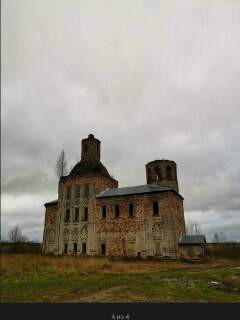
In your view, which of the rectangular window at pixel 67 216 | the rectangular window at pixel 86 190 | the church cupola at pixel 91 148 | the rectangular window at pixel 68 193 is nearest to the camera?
the rectangular window at pixel 86 190

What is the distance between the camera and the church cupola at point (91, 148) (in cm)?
3997

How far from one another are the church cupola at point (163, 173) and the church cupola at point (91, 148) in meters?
8.45

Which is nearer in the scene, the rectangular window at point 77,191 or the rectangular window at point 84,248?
the rectangular window at point 84,248

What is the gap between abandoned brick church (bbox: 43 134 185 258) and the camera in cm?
3005

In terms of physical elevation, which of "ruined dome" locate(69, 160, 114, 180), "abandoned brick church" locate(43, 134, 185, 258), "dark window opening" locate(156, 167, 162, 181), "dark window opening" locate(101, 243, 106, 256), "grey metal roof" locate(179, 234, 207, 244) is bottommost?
"dark window opening" locate(101, 243, 106, 256)

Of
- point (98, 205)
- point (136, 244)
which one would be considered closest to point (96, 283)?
point (136, 244)

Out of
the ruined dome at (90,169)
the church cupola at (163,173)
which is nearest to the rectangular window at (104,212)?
the ruined dome at (90,169)

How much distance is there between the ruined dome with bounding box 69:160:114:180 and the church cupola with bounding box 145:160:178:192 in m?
5.99

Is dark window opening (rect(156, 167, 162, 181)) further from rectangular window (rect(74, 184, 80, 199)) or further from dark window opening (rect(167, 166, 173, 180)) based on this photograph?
rectangular window (rect(74, 184, 80, 199))

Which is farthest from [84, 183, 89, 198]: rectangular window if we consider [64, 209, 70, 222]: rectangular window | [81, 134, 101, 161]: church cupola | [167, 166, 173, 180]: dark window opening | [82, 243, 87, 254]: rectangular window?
[167, 166, 173, 180]: dark window opening

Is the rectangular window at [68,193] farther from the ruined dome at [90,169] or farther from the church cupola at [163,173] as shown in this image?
→ the church cupola at [163,173]

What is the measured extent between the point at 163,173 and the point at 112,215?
9.52m
